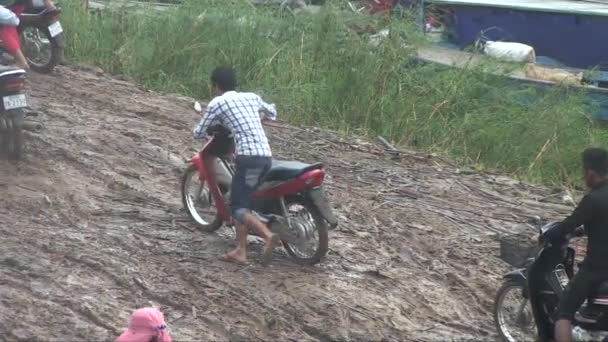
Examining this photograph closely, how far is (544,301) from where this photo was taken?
648 cm

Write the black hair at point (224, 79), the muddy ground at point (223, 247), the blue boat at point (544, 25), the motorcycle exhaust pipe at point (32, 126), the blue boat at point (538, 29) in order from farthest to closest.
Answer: the blue boat at point (544, 25) < the blue boat at point (538, 29) < the motorcycle exhaust pipe at point (32, 126) < the black hair at point (224, 79) < the muddy ground at point (223, 247)

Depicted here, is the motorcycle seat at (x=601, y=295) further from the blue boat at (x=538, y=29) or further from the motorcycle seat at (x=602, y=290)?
the blue boat at (x=538, y=29)

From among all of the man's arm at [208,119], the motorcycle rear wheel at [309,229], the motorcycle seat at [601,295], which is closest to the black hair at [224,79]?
the man's arm at [208,119]

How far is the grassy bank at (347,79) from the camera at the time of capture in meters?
12.5

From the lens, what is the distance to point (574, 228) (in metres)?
6.21

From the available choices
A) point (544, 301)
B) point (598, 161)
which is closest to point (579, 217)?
point (598, 161)

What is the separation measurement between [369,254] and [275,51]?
7144 mm

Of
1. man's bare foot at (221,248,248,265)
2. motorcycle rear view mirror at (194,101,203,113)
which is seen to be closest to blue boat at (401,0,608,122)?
motorcycle rear view mirror at (194,101,203,113)

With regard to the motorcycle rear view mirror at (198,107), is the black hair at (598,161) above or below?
above

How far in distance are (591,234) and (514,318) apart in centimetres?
102

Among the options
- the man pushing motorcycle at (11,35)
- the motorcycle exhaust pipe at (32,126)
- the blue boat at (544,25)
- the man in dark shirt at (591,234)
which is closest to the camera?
the man in dark shirt at (591,234)

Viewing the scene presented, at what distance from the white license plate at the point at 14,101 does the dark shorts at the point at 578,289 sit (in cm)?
510

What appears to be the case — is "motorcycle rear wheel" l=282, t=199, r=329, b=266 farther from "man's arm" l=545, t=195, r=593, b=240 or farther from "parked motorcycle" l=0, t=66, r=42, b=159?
"parked motorcycle" l=0, t=66, r=42, b=159

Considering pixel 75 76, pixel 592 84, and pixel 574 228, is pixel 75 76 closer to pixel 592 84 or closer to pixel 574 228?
pixel 592 84
